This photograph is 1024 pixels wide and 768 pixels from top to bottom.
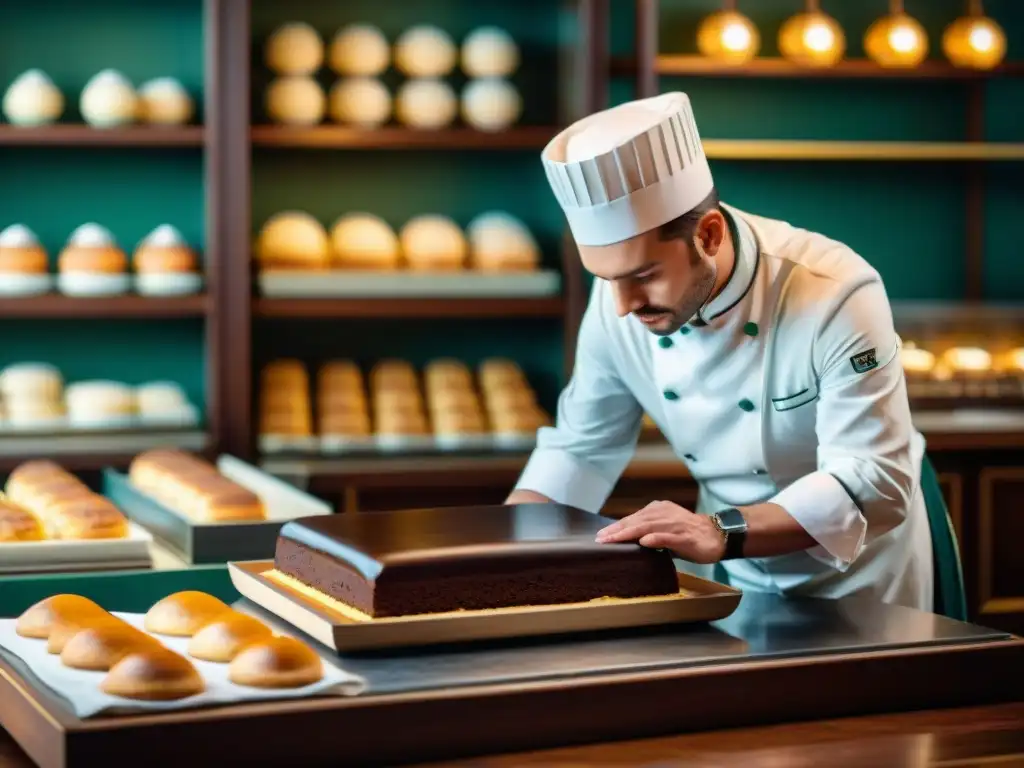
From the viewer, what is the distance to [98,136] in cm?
374

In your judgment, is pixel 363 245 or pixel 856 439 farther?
pixel 363 245

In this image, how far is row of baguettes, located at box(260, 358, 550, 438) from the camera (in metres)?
3.80

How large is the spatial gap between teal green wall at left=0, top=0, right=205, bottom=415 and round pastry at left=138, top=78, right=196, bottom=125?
0.78 feet

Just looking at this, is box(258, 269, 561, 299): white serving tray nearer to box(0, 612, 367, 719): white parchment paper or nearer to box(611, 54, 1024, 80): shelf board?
box(611, 54, 1024, 80): shelf board

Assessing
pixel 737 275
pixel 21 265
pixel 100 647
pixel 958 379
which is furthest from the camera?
pixel 958 379

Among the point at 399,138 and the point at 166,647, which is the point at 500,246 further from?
the point at 166,647

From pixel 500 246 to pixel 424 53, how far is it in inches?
21.8

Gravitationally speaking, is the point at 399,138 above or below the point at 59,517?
above

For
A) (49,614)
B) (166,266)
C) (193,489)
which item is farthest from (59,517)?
(166,266)

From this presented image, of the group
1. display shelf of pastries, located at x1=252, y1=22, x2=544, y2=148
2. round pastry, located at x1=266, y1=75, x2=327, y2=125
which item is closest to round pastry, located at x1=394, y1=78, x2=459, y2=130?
display shelf of pastries, located at x1=252, y1=22, x2=544, y2=148

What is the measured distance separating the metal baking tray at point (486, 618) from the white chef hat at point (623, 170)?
0.48 metres

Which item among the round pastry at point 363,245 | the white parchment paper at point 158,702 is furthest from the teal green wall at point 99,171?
the white parchment paper at point 158,702

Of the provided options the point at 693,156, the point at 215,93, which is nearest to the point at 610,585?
the point at 693,156

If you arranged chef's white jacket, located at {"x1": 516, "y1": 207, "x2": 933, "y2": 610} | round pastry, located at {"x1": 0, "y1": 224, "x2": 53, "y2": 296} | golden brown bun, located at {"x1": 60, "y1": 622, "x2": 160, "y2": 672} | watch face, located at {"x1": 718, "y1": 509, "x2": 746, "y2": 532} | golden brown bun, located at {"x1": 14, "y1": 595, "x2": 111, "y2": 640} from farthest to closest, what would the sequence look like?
round pastry, located at {"x1": 0, "y1": 224, "x2": 53, "y2": 296}
chef's white jacket, located at {"x1": 516, "y1": 207, "x2": 933, "y2": 610}
watch face, located at {"x1": 718, "y1": 509, "x2": 746, "y2": 532}
golden brown bun, located at {"x1": 14, "y1": 595, "x2": 111, "y2": 640}
golden brown bun, located at {"x1": 60, "y1": 622, "x2": 160, "y2": 672}
